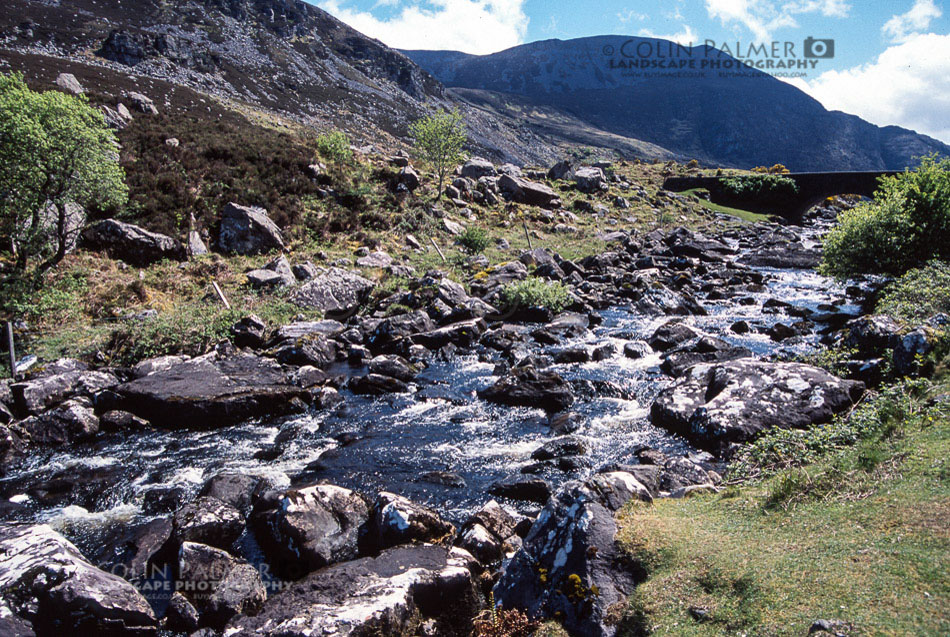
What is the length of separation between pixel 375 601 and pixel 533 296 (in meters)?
18.4

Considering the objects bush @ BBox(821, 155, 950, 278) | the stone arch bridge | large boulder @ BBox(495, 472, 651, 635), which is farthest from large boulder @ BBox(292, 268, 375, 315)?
the stone arch bridge

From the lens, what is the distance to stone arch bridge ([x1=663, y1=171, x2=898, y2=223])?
6069 centimetres

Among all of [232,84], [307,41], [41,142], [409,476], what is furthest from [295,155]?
[307,41]

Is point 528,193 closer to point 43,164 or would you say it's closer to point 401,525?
point 43,164

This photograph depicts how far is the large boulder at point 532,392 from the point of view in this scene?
45.3 ft

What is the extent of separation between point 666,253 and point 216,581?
3798 centimetres

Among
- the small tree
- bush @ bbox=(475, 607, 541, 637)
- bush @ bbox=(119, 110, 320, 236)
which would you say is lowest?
bush @ bbox=(475, 607, 541, 637)

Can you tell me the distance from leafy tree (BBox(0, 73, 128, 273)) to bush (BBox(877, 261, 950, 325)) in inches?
1046

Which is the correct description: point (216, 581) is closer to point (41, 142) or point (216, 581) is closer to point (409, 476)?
point (409, 476)

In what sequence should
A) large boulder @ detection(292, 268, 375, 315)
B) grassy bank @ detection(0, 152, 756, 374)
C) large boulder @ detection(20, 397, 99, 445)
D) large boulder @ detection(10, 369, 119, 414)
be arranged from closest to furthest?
large boulder @ detection(20, 397, 99, 445), large boulder @ detection(10, 369, 119, 414), grassy bank @ detection(0, 152, 756, 374), large boulder @ detection(292, 268, 375, 315)

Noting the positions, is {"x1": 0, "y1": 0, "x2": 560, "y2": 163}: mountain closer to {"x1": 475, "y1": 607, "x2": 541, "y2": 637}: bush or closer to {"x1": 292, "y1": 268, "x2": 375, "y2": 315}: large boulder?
Result: {"x1": 292, "y1": 268, "x2": 375, "y2": 315}: large boulder

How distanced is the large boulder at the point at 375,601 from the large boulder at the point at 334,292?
16610mm

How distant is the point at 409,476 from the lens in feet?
34.6

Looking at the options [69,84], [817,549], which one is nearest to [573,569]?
[817,549]
